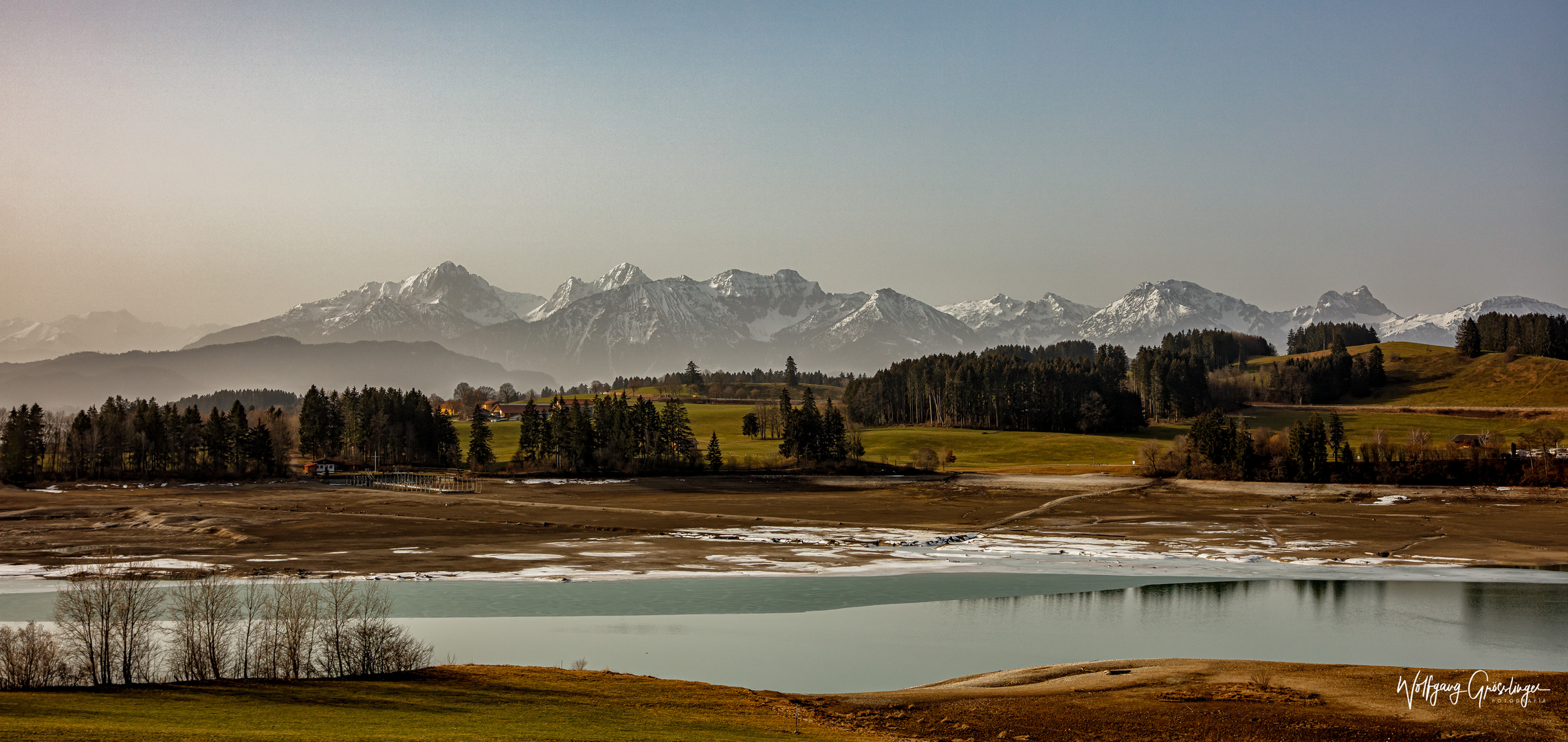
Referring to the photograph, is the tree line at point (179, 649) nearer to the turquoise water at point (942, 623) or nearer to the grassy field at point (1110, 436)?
the turquoise water at point (942, 623)

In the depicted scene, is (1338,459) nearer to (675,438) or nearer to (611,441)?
(675,438)

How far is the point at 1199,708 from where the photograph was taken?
29938mm

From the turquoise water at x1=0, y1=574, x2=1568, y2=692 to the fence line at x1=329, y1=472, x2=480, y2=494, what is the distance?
66.7m

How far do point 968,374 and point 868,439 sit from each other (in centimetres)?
3630

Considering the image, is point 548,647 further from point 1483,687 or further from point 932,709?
point 1483,687

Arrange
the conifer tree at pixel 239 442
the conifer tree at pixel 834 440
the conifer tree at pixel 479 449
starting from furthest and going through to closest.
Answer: the conifer tree at pixel 479 449
the conifer tree at pixel 239 442
the conifer tree at pixel 834 440

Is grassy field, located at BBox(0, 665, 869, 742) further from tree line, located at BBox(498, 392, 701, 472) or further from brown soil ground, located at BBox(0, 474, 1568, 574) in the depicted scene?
tree line, located at BBox(498, 392, 701, 472)

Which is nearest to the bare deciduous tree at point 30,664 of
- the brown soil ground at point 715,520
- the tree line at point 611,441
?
the brown soil ground at point 715,520

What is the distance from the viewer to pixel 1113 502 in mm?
99500

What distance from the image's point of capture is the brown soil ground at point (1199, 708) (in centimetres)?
2745

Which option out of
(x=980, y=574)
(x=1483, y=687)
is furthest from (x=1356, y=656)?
(x=980, y=574)

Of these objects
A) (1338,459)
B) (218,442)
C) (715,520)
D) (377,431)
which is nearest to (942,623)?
(715,520)

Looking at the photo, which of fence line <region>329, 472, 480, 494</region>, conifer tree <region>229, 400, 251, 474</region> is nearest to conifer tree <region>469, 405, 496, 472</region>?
fence line <region>329, 472, 480, 494</region>

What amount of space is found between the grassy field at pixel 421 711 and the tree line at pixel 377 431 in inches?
5228
